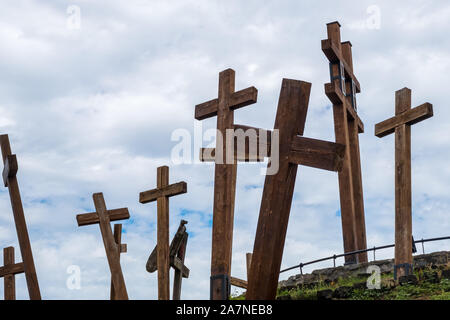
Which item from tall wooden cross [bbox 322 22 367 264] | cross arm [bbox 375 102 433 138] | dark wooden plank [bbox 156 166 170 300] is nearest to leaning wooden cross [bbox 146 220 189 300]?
dark wooden plank [bbox 156 166 170 300]

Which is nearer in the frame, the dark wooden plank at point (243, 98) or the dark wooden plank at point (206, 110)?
the dark wooden plank at point (243, 98)

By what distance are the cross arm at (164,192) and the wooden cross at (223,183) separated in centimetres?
110

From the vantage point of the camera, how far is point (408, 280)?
1023cm

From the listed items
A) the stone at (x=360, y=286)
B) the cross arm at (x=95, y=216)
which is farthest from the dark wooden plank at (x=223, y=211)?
the stone at (x=360, y=286)

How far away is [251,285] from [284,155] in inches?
43.0

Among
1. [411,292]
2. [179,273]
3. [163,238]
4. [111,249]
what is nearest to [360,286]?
[411,292]

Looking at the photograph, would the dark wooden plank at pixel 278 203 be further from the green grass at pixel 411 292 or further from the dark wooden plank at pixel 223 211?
the green grass at pixel 411 292

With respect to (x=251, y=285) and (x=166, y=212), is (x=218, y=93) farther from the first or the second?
(x=251, y=285)

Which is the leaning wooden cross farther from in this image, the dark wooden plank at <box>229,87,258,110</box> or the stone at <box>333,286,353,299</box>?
the stone at <box>333,286,353,299</box>

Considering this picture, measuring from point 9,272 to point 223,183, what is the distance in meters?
7.76

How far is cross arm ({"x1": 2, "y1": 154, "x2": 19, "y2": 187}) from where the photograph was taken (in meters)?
11.0

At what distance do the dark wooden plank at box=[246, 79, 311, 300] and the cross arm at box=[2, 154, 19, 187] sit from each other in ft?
23.6

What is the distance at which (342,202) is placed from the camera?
14219mm

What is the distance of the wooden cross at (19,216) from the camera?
10438 mm
